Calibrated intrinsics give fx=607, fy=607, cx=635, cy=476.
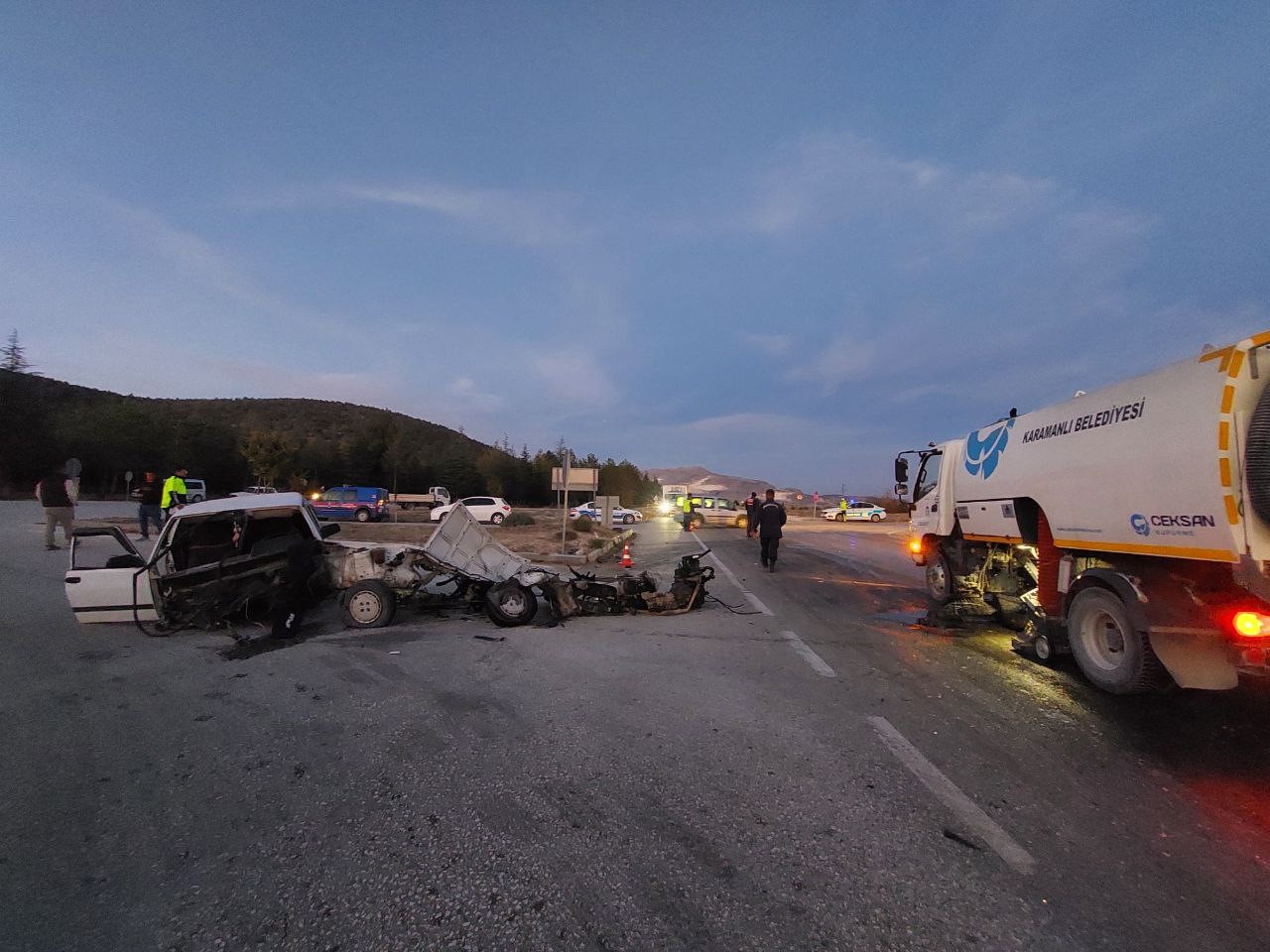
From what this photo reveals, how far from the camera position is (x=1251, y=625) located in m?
4.20

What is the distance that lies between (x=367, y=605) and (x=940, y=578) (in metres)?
8.27

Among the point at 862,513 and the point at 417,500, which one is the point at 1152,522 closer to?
the point at 862,513

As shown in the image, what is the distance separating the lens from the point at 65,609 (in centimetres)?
809

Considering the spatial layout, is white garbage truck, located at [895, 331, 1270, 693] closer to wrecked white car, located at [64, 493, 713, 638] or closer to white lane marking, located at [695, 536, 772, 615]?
white lane marking, located at [695, 536, 772, 615]

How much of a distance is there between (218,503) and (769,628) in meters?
7.05

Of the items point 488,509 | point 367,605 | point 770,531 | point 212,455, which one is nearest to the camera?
point 367,605

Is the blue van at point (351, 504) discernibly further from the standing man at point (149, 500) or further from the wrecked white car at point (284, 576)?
the wrecked white car at point (284, 576)

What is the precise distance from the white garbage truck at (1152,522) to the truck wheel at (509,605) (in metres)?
5.82

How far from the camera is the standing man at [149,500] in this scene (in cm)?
1420

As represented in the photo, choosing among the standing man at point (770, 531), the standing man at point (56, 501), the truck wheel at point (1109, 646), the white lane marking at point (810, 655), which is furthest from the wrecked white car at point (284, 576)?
the standing man at point (56, 501)

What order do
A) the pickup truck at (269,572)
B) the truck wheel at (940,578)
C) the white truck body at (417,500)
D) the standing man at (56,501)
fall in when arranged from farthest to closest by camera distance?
the white truck body at (417,500)
the standing man at (56,501)
the truck wheel at (940,578)
the pickup truck at (269,572)

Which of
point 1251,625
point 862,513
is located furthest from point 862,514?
point 1251,625

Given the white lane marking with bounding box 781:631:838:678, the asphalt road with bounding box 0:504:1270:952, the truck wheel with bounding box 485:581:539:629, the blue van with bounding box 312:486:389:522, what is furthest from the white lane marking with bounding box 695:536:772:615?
the blue van with bounding box 312:486:389:522

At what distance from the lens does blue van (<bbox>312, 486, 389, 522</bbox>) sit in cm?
3409
